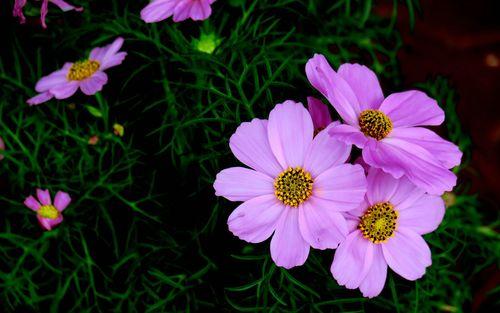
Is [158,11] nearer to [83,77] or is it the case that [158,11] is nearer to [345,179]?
[83,77]

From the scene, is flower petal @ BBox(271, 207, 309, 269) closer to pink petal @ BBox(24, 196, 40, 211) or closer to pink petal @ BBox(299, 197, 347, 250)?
pink petal @ BBox(299, 197, 347, 250)

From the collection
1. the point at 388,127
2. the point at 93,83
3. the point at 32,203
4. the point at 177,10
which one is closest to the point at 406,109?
the point at 388,127

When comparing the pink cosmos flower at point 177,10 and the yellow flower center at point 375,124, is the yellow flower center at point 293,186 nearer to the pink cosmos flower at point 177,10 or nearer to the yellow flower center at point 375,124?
the yellow flower center at point 375,124

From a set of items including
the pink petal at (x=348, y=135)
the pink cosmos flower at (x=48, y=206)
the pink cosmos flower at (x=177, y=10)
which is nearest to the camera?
the pink petal at (x=348, y=135)

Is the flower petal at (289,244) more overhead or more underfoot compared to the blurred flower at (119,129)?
more overhead

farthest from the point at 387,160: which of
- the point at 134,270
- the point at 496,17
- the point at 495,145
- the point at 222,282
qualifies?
the point at 496,17

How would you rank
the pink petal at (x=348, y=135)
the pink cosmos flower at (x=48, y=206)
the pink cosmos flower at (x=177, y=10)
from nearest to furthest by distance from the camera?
the pink petal at (x=348, y=135), the pink cosmos flower at (x=177, y=10), the pink cosmos flower at (x=48, y=206)

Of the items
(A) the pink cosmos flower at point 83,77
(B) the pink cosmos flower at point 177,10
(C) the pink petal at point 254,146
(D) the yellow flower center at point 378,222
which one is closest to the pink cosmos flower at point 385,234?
(D) the yellow flower center at point 378,222

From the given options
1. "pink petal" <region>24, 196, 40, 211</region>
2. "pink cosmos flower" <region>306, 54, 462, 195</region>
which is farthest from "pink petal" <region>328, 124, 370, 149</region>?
"pink petal" <region>24, 196, 40, 211</region>
